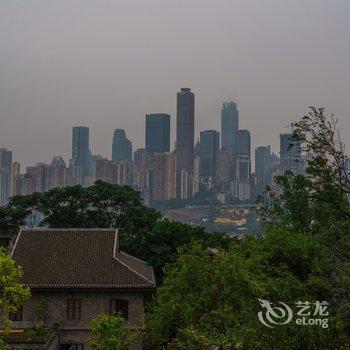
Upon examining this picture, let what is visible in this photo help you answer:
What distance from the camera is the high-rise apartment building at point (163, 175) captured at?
603 ft

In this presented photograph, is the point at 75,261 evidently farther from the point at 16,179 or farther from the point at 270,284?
the point at 16,179

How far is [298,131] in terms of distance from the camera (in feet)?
56.9

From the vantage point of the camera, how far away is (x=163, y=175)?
186750 millimetres

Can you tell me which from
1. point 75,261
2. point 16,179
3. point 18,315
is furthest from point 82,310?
point 16,179

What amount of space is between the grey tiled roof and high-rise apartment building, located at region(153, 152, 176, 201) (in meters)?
152

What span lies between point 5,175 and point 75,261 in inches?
5666

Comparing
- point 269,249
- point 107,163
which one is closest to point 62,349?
point 269,249

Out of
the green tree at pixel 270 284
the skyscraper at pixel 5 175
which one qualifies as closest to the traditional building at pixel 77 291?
the green tree at pixel 270 284

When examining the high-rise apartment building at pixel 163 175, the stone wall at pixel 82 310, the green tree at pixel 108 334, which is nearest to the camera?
the green tree at pixel 108 334

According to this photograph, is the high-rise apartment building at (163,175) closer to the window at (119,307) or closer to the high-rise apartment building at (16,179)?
the high-rise apartment building at (16,179)

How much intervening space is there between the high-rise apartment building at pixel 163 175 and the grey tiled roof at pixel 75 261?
15249cm

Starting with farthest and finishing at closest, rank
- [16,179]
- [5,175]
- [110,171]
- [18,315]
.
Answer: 1. [5,175]
2. [110,171]
3. [16,179]
4. [18,315]

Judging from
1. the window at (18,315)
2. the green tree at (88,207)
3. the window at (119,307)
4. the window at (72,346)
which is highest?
the green tree at (88,207)

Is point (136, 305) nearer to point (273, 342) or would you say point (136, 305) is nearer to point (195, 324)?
point (195, 324)
